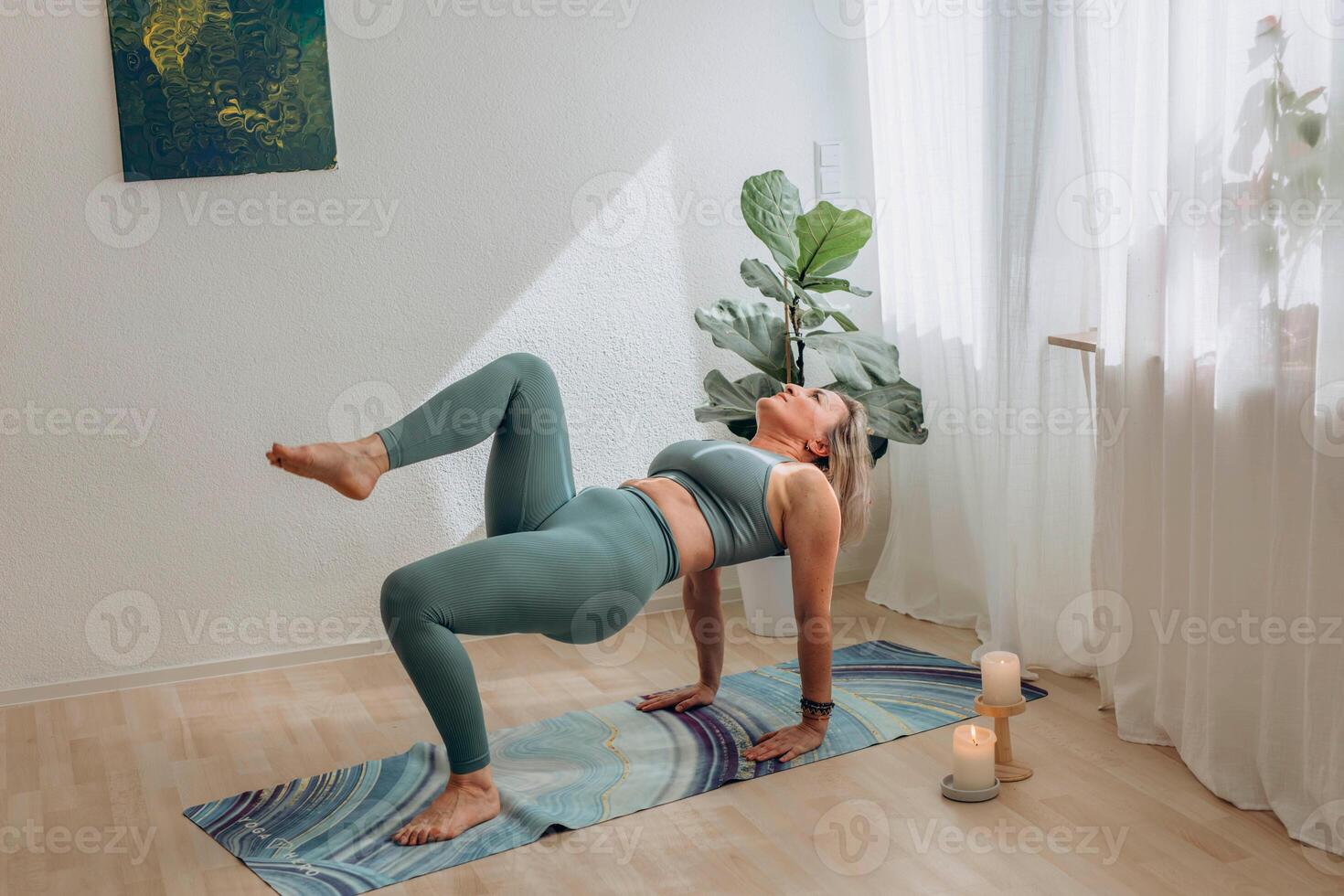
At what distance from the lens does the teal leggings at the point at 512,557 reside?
1975 mm

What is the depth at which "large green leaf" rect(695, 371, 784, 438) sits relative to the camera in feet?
9.65

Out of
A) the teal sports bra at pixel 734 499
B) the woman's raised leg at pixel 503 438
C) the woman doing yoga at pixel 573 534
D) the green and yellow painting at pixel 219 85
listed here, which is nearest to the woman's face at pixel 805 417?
the woman doing yoga at pixel 573 534

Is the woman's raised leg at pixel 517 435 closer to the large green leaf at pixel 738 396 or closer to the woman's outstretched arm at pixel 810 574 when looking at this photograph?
the woman's outstretched arm at pixel 810 574

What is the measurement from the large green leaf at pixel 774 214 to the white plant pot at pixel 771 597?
2.48 feet

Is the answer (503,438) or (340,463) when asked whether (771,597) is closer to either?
(503,438)

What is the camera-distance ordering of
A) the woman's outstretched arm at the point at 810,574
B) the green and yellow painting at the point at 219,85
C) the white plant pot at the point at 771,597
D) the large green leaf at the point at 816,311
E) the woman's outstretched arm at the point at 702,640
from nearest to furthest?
the woman's outstretched arm at the point at 810,574
the woman's outstretched arm at the point at 702,640
the green and yellow painting at the point at 219,85
the large green leaf at the point at 816,311
the white plant pot at the point at 771,597

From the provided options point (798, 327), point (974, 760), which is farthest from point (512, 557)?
point (798, 327)

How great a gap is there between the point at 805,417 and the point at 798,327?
0.56 metres

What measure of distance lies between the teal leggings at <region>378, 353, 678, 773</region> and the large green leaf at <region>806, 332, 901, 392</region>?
763mm

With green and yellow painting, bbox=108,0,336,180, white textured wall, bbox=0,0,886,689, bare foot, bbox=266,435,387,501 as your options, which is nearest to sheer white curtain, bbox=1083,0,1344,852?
white textured wall, bbox=0,0,886,689

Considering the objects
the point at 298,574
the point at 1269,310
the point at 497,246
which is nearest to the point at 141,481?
the point at 298,574

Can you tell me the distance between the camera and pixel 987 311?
2803mm

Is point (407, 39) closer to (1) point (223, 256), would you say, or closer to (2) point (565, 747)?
(1) point (223, 256)

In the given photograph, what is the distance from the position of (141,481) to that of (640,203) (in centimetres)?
144
